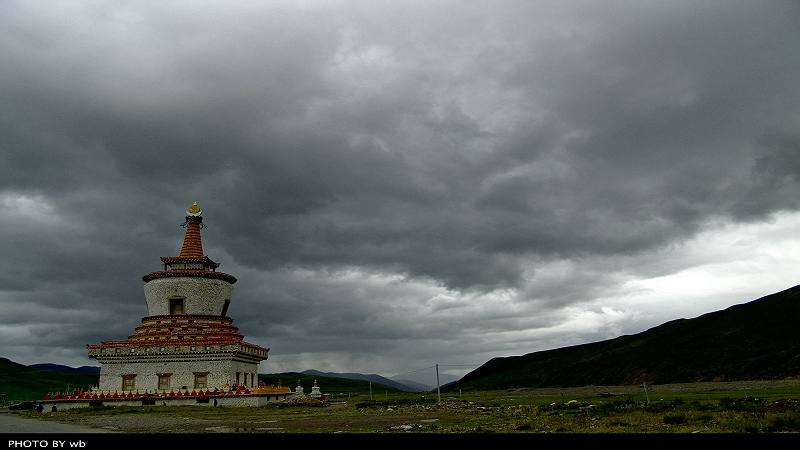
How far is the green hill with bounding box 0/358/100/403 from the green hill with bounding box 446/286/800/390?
386ft

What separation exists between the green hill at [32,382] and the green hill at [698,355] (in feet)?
386

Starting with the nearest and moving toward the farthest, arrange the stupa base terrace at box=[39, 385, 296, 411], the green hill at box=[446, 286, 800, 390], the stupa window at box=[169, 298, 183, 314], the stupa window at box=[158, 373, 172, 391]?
the stupa base terrace at box=[39, 385, 296, 411] < the stupa window at box=[158, 373, 172, 391] < the stupa window at box=[169, 298, 183, 314] < the green hill at box=[446, 286, 800, 390]

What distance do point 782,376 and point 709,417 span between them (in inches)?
2618

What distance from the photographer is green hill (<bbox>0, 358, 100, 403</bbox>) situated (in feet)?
450

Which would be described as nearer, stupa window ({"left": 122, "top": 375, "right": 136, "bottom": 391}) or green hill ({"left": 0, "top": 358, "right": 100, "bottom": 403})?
stupa window ({"left": 122, "top": 375, "right": 136, "bottom": 391})

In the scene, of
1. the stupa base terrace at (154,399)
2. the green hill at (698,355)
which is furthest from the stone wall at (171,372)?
the green hill at (698,355)

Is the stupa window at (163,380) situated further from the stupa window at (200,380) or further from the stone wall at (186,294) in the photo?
the stone wall at (186,294)

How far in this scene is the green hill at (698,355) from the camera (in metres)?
87.9

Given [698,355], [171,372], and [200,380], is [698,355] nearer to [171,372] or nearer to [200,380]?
[200,380]

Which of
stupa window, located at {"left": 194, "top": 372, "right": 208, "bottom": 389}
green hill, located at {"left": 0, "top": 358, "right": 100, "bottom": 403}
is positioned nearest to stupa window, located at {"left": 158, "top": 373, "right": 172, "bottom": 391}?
stupa window, located at {"left": 194, "top": 372, "right": 208, "bottom": 389}

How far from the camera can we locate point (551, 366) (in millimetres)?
153375

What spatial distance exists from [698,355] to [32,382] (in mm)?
178508

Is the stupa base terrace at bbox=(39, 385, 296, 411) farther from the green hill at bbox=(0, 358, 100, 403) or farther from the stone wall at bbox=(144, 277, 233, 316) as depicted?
the green hill at bbox=(0, 358, 100, 403)
